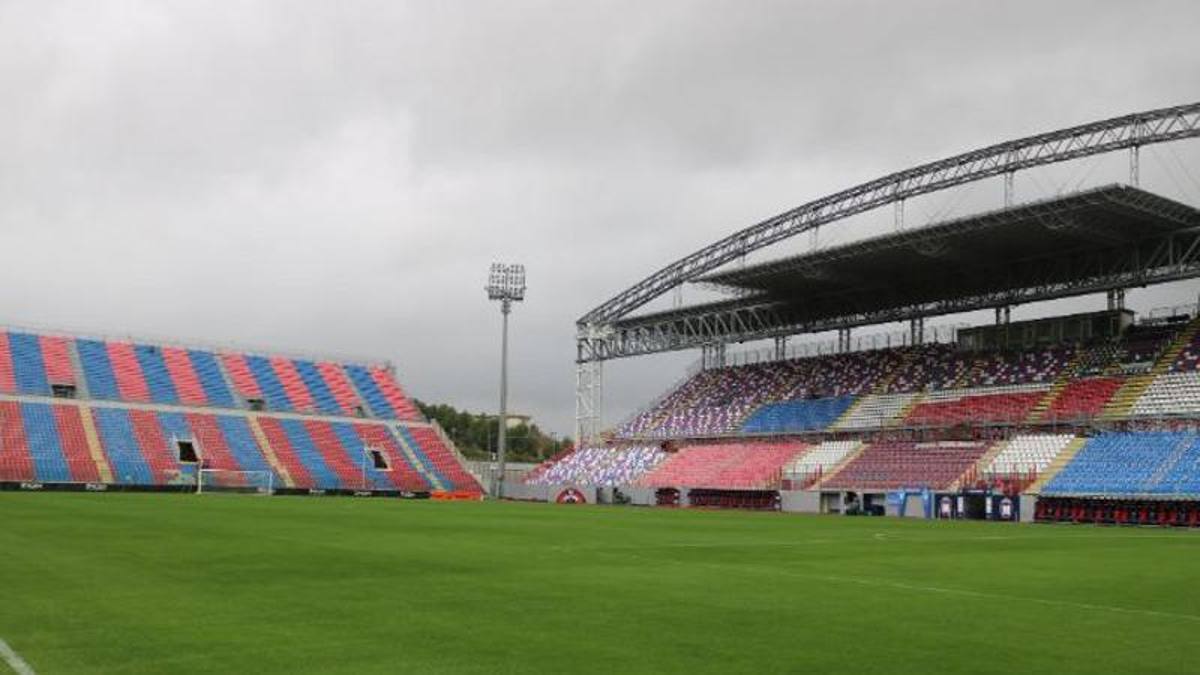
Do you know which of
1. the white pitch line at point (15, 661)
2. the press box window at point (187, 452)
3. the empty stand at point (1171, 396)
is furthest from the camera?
the press box window at point (187, 452)

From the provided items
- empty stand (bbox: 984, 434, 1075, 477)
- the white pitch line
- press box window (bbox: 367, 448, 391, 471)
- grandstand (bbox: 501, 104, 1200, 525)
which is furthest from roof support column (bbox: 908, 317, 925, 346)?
the white pitch line

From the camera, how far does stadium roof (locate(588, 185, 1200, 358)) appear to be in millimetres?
49781

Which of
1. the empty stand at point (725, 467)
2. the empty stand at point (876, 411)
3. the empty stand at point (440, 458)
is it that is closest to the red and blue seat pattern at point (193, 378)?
the empty stand at point (440, 458)

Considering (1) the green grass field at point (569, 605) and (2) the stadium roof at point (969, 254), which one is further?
(2) the stadium roof at point (969, 254)

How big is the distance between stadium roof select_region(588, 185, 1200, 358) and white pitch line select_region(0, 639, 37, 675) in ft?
150

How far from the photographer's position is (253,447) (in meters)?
70.3

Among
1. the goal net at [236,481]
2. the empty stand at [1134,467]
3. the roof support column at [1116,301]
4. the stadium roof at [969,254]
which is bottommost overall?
the goal net at [236,481]

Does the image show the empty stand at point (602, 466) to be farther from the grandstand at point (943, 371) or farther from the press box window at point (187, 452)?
the press box window at point (187, 452)

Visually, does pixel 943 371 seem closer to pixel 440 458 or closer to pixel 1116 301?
pixel 1116 301

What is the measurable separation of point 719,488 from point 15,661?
56.6m

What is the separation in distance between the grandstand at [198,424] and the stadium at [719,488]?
0.85 ft

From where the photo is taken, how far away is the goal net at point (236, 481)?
64.9 m

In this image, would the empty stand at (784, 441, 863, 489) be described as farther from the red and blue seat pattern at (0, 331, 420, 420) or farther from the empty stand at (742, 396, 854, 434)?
the red and blue seat pattern at (0, 331, 420, 420)

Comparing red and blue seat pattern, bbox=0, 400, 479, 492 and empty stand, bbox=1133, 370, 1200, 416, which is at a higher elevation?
empty stand, bbox=1133, 370, 1200, 416
